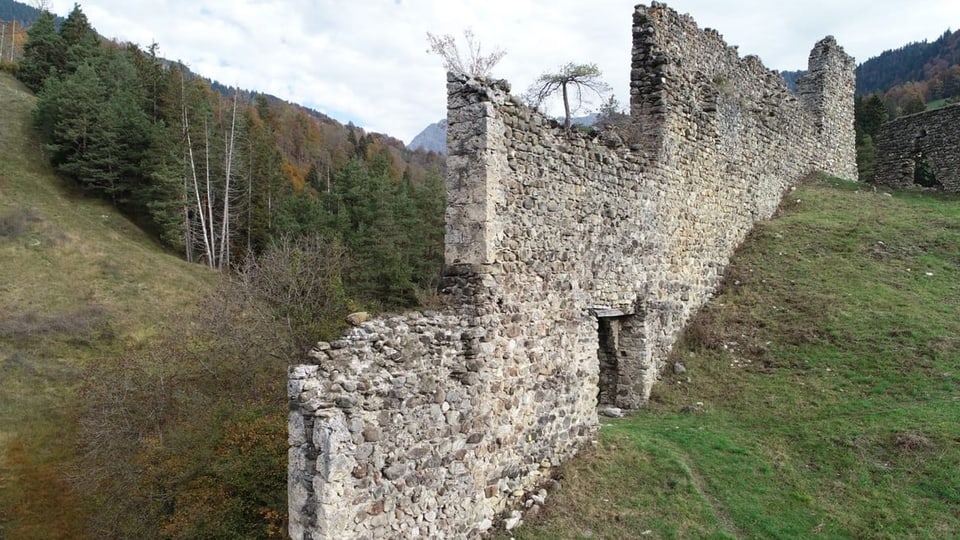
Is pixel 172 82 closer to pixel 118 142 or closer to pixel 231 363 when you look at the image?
pixel 118 142

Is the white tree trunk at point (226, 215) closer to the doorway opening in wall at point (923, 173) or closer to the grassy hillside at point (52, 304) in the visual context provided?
the grassy hillside at point (52, 304)

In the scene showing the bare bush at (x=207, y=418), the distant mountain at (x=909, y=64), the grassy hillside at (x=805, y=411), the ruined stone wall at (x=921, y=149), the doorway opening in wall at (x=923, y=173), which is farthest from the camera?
the distant mountain at (x=909, y=64)

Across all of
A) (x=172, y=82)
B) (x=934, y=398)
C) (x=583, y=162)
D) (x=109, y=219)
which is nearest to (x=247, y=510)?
(x=583, y=162)

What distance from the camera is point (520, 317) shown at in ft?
30.0

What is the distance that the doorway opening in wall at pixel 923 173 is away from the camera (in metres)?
24.2

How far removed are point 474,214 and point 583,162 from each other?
3.06 meters

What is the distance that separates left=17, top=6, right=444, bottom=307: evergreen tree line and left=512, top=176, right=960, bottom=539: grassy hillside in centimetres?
2514

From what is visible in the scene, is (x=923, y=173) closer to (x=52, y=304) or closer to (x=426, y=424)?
(x=426, y=424)

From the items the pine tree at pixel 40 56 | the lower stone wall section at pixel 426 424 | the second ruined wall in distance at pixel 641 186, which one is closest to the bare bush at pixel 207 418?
the lower stone wall section at pixel 426 424

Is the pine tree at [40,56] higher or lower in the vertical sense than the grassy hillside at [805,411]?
higher

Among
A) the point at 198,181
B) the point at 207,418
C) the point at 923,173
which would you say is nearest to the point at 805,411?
the point at 207,418

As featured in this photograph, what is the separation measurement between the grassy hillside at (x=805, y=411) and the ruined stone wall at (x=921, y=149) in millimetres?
6534

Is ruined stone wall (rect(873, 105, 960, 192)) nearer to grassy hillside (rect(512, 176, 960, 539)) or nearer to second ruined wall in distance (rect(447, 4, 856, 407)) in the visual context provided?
second ruined wall in distance (rect(447, 4, 856, 407))

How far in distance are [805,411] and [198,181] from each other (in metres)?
48.1
